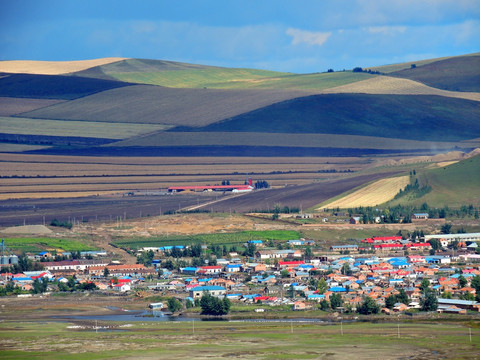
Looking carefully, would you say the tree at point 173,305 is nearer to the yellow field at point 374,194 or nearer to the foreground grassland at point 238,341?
the foreground grassland at point 238,341

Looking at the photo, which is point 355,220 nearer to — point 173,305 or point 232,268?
point 232,268

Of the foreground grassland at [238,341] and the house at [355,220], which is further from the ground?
the house at [355,220]

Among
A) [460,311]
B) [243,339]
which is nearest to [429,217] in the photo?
[460,311]

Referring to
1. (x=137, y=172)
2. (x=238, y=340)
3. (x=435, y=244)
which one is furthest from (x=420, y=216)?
(x=238, y=340)

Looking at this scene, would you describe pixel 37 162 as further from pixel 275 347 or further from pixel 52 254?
pixel 275 347

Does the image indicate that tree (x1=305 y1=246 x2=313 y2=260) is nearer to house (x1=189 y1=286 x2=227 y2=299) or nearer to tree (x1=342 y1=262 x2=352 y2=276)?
tree (x1=342 y1=262 x2=352 y2=276)

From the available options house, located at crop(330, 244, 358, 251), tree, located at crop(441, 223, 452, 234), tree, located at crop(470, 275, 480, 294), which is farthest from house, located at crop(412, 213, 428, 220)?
tree, located at crop(470, 275, 480, 294)

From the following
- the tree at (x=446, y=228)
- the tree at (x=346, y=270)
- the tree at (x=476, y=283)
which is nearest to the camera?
the tree at (x=476, y=283)

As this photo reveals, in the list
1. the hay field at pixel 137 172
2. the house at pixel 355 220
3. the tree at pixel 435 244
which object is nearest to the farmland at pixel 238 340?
the tree at pixel 435 244

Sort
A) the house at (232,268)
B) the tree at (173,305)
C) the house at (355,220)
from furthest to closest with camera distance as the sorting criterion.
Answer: the house at (355,220)
the house at (232,268)
the tree at (173,305)
